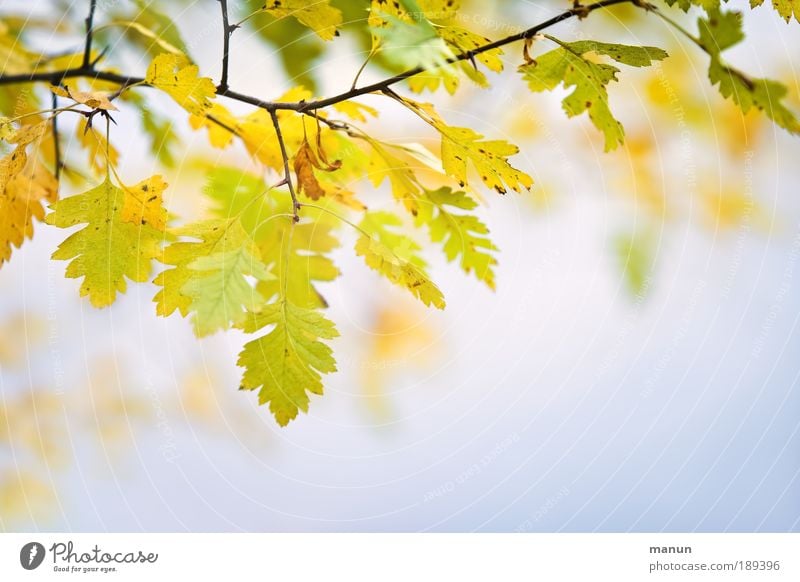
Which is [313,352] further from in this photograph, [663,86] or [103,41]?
[663,86]

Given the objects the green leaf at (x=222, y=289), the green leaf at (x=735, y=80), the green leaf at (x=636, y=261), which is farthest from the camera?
the green leaf at (x=636, y=261)

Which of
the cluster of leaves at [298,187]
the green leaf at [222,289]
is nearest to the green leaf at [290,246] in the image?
the cluster of leaves at [298,187]

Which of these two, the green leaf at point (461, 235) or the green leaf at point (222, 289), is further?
the green leaf at point (461, 235)

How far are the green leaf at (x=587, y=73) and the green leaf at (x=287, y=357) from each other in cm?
19

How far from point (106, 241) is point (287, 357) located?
0.12m

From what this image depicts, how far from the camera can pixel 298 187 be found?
38 cm

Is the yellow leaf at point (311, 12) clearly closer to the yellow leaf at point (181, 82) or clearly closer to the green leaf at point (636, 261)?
the yellow leaf at point (181, 82)

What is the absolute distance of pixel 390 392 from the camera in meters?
0.62

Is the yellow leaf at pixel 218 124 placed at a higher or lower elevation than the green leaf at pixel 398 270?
higher

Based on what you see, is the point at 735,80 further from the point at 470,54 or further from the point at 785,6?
the point at 470,54

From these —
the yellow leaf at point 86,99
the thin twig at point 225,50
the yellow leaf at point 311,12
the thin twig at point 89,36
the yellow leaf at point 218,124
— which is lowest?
the yellow leaf at point 86,99

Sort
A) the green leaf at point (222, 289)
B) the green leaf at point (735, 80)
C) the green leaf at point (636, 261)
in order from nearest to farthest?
the green leaf at point (222, 289) → the green leaf at point (735, 80) → the green leaf at point (636, 261)

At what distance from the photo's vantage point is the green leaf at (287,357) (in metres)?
0.36
